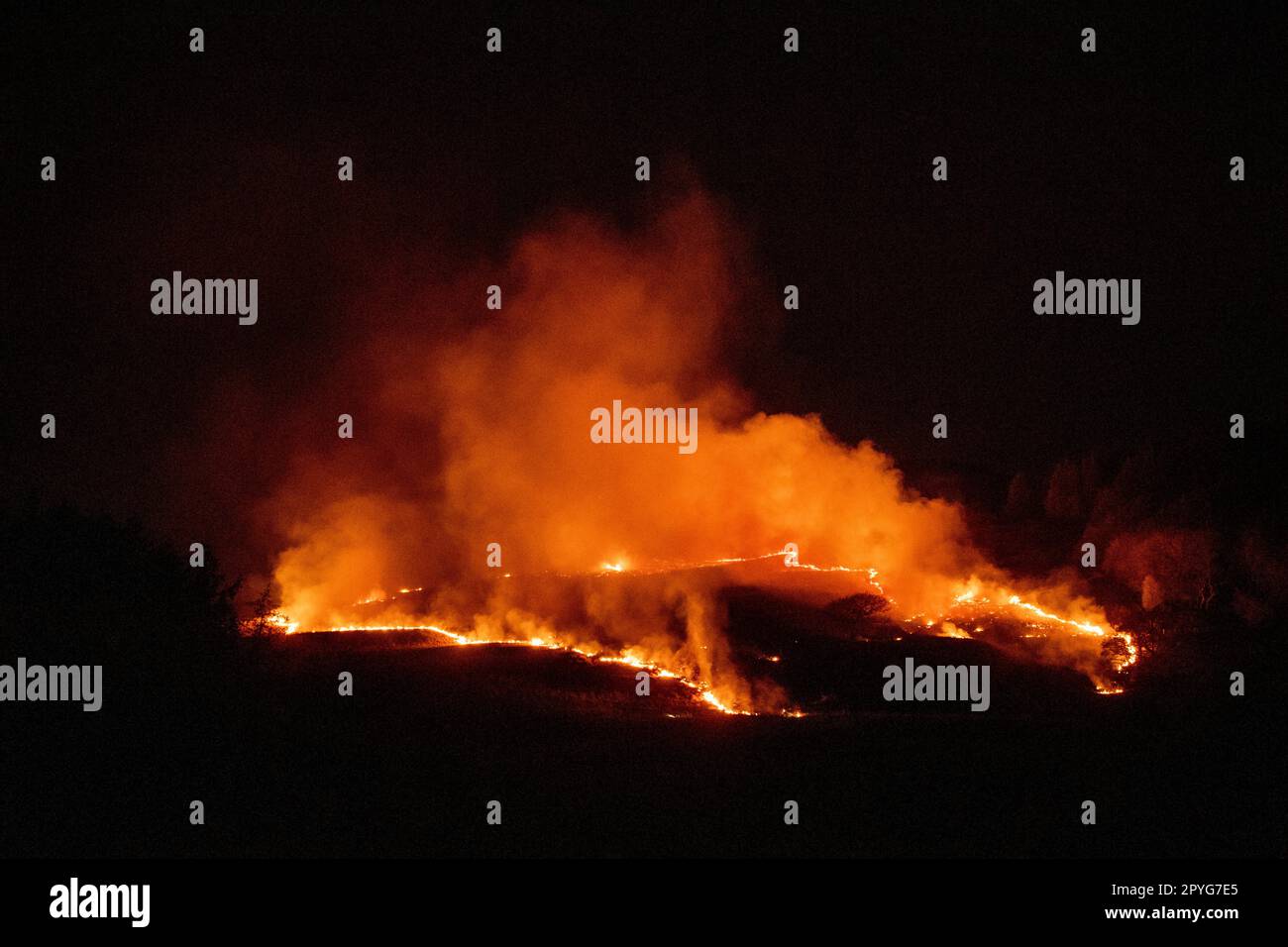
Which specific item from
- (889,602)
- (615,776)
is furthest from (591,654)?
(889,602)

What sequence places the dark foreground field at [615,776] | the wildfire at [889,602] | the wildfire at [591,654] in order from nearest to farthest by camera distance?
1. the dark foreground field at [615,776]
2. the wildfire at [591,654]
3. the wildfire at [889,602]

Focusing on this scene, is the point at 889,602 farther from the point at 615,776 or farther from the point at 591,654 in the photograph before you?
the point at 615,776

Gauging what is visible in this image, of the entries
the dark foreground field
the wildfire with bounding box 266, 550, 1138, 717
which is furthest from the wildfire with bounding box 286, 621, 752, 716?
the dark foreground field

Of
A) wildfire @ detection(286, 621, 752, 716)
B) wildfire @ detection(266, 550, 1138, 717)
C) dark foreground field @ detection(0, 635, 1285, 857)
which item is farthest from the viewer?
wildfire @ detection(266, 550, 1138, 717)

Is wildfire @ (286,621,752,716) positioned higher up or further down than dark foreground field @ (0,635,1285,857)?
higher up

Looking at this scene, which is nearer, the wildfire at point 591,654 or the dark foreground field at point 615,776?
the dark foreground field at point 615,776

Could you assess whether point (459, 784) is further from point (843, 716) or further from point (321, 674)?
point (843, 716)

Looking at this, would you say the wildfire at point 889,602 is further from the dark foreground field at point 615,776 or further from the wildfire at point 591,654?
the dark foreground field at point 615,776

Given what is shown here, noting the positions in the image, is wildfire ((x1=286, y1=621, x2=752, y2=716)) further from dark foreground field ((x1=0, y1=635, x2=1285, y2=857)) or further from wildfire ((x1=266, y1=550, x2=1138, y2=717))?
dark foreground field ((x1=0, y1=635, x2=1285, y2=857))

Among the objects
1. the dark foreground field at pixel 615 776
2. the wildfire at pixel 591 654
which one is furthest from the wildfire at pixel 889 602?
the dark foreground field at pixel 615 776
